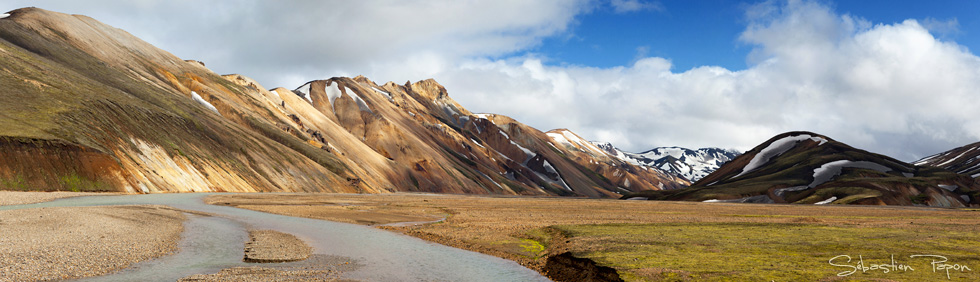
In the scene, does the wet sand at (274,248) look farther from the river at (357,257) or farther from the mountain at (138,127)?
the mountain at (138,127)

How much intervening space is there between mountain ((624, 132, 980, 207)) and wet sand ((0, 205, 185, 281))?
139 metres

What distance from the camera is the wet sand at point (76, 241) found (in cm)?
1983

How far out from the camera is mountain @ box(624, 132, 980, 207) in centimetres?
13762

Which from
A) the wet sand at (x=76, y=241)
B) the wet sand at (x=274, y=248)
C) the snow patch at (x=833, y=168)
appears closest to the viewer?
the wet sand at (x=76, y=241)

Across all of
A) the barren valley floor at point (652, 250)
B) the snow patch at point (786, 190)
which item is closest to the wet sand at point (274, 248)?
the barren valley floor at point (652, 250)

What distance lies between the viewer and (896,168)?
18288 cm

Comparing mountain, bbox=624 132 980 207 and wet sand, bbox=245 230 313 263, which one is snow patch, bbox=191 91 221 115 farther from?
mountain, bbox=624 132 980 207

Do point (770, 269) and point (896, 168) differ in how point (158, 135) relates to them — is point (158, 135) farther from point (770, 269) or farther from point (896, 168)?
point (896, 168)

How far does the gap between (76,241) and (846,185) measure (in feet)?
539

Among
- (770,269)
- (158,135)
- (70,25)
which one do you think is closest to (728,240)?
(770,269)
